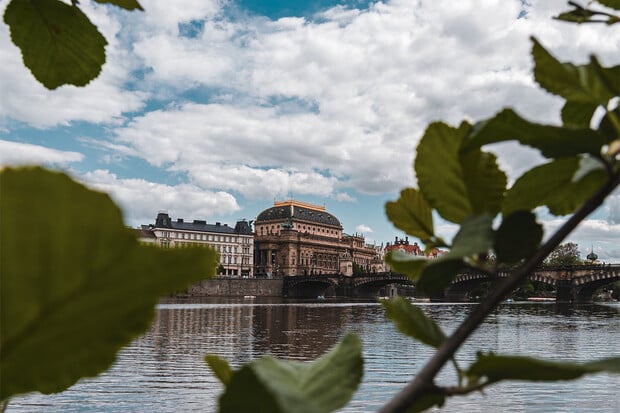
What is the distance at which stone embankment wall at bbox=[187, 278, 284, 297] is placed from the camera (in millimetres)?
92613

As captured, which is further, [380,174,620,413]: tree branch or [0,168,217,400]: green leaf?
[380,174,620,413]: tree branch

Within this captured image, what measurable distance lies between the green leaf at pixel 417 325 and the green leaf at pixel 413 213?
0.32 feet

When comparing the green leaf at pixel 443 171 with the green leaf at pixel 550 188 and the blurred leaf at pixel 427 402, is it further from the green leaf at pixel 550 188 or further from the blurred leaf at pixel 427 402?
the blurred leaf at pixel 427 402

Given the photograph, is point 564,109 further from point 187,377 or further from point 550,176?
point 187,377

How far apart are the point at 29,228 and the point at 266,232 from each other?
425 feet

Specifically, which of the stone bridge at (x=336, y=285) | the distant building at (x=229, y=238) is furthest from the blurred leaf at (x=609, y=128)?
the distant building at (x=229, y=238)

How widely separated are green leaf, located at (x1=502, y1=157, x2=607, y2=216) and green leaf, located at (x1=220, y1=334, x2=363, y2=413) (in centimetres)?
23

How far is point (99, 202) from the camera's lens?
0.90 feet

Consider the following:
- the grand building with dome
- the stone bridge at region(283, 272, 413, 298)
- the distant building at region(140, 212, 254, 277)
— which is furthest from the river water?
the grand building with dome

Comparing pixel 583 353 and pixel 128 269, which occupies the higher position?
pixel 128 269

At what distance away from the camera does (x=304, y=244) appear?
119562 millimetres

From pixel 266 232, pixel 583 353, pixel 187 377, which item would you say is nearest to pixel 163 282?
pixel 187 377

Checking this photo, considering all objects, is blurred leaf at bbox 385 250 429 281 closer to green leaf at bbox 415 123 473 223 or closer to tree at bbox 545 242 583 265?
green leaf at bbox 415 123 473 223

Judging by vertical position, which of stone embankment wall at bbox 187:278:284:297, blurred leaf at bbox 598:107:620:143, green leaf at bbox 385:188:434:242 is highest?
blurred leaf at bbox 598:107:620:143
